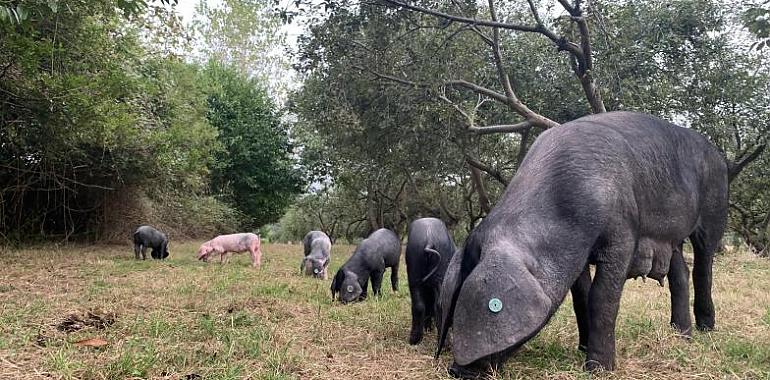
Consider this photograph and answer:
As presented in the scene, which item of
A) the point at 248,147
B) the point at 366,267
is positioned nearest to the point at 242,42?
the point at 248,147

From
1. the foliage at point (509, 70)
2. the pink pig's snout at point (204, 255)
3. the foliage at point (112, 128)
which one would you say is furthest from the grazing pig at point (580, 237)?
the pink pig's snout at point (204, 255)

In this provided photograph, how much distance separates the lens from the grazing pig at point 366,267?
7.52 m

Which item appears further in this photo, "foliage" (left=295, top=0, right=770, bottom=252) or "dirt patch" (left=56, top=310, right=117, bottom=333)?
"foliage" (left=295, top=0, right=770, bottom=252)

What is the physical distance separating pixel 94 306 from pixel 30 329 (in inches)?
49.7

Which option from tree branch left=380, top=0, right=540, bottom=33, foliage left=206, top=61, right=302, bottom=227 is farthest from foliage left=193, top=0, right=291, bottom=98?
tree branch left=380, top=0, right=540, bottom=33

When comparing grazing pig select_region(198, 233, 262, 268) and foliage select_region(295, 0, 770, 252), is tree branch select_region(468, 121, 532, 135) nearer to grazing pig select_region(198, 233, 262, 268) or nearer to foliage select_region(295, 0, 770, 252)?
foliage select_region(295, 0, 770, 252)

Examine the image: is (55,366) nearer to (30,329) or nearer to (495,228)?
(30,329)

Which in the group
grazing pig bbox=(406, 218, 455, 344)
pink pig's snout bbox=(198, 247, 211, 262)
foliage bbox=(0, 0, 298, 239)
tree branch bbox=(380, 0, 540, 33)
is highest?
tree branch bbox=(380, 0, 540, 33)

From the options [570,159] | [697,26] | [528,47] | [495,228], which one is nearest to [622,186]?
[570,159]

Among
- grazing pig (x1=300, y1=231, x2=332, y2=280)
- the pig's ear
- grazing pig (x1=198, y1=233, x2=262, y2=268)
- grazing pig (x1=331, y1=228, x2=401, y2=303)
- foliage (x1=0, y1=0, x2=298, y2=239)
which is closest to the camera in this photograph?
the pig's ear

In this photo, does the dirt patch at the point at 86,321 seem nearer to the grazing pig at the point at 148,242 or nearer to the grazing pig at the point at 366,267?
the grazing pig at the point at 366,267

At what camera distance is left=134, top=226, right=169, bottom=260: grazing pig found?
13.0 metres

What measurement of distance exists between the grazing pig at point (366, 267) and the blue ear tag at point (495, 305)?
4.38 metres

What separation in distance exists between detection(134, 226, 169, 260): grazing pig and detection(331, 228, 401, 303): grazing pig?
665 cm
